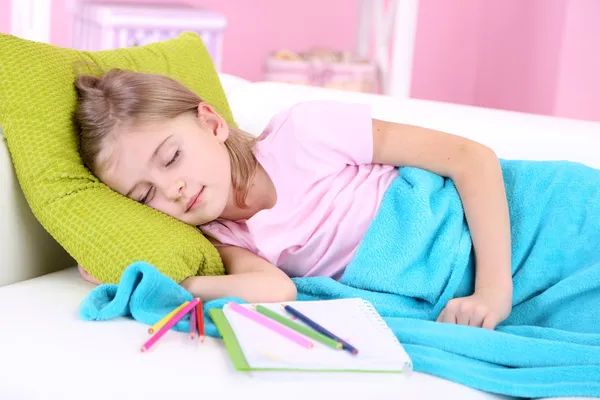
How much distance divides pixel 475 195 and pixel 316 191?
0.26 metres

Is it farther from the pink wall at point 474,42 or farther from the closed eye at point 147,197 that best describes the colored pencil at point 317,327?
the pink wall at point 474,42

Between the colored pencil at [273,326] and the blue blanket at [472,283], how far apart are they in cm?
5

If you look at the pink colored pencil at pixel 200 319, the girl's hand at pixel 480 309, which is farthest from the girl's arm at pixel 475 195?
the pink colored pencil at pixel 200 319

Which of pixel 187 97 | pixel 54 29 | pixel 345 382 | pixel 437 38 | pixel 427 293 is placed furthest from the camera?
pixel 437 38

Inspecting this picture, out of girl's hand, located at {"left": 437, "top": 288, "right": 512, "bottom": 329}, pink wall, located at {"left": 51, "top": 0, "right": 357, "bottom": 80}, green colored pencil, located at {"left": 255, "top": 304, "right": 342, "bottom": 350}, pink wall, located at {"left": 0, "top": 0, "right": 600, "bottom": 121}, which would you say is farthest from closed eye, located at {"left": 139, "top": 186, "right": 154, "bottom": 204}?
pink wall, located at {"left": 51, "top": 0, "right": 357, "bottom": 80}

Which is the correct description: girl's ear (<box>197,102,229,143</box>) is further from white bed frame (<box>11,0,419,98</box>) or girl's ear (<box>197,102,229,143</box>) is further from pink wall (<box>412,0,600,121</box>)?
pink wall (<box>412,0,600,121</box>)

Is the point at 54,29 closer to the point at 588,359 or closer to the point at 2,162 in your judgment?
the point at 2,162

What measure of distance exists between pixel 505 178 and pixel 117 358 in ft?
2.42

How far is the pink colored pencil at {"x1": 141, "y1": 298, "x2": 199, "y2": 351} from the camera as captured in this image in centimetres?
114

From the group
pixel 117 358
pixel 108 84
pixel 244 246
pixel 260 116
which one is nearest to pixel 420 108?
pixel 260 116

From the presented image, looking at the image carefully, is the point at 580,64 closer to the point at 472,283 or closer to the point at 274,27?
the point at 274,27

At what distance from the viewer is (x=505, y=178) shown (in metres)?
1.55

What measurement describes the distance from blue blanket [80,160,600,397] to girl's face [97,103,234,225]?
0.65ft

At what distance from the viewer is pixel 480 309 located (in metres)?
1.30
